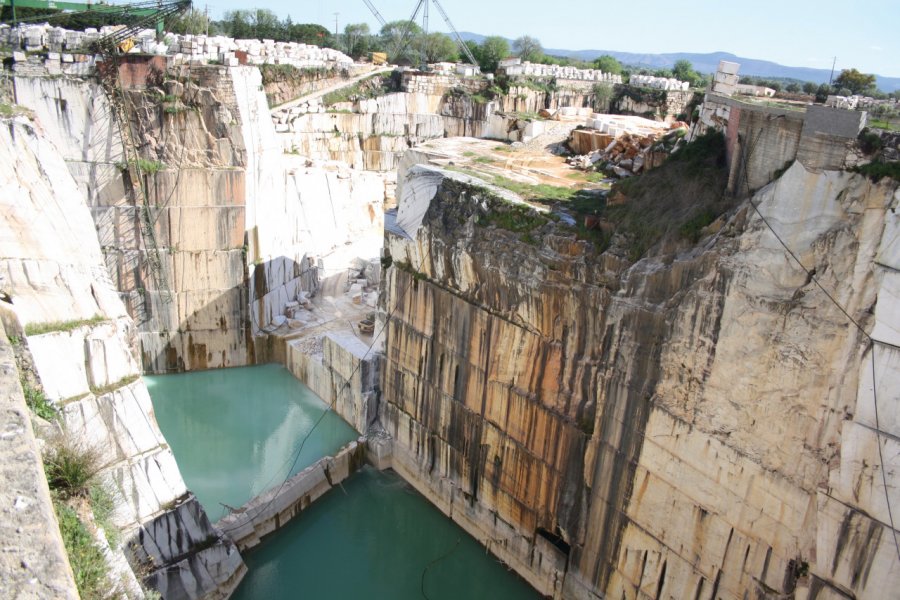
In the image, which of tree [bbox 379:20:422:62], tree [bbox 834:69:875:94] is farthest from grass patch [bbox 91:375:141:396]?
tree [bbox 379:20:422:62]

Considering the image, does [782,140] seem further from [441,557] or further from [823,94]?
[441,557]

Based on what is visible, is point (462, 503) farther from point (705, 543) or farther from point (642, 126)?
point (642, 126)

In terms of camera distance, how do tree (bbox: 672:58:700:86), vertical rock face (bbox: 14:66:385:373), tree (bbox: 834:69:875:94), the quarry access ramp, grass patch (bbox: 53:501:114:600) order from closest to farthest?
grass patch (bbox: 53:501:114:600) < tree (bbox: 834:69:875:94) < vertical rock face (bbox: 14:66:385:373) < the quarry access ramp < tree (bbox: 672:58:700:86)

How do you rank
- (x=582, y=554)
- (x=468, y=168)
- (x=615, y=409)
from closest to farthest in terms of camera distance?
(x=615, y=409) < (x=582, y=554) < (x=468, y=168)

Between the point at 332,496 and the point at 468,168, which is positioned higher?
the point at 468,168

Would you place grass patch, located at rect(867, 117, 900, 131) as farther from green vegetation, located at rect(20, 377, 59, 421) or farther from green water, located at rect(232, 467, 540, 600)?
green vegetation, located at rect(20, 377, 59, 421)

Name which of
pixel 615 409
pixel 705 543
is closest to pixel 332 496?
pixel 615 409

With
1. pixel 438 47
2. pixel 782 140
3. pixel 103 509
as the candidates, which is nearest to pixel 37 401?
pixel 103 509
